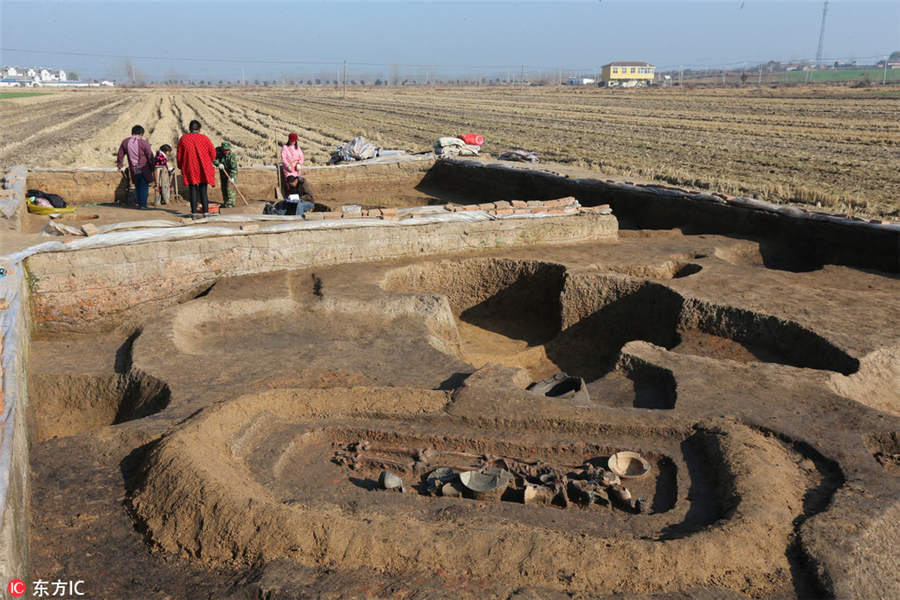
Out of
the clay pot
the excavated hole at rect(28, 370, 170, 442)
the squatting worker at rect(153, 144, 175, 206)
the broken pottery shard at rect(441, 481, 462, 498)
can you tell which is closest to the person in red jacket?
the squatting worker at rect(153, 144, 175, 206)

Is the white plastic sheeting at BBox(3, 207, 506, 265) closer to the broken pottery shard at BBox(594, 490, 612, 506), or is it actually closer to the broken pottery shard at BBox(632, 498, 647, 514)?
the broken pottery shard at BBox(594, 490, 612, 506)

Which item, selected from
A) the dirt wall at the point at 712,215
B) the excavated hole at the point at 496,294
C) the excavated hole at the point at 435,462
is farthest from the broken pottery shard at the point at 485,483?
the dirt wall at the point at 712,215

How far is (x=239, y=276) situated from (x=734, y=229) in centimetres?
692

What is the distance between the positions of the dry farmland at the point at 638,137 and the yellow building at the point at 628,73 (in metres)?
60.6

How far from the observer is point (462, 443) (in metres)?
4.90

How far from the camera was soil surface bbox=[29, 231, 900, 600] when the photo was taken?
11.6 feet

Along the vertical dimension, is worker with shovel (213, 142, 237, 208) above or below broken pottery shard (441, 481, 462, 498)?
above

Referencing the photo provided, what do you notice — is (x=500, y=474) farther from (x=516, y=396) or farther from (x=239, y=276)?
(x=239, y=276)

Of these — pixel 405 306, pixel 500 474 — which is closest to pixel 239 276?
pixel 405 306

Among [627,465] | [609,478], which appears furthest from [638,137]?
[609,478]

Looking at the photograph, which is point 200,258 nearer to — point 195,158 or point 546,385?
point 195,158

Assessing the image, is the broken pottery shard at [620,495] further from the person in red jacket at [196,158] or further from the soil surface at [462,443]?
the person in red jacket at [196,158]

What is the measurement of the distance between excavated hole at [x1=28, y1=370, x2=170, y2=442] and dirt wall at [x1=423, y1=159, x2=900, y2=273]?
8173mm

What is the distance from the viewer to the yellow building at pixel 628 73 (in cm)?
10475
